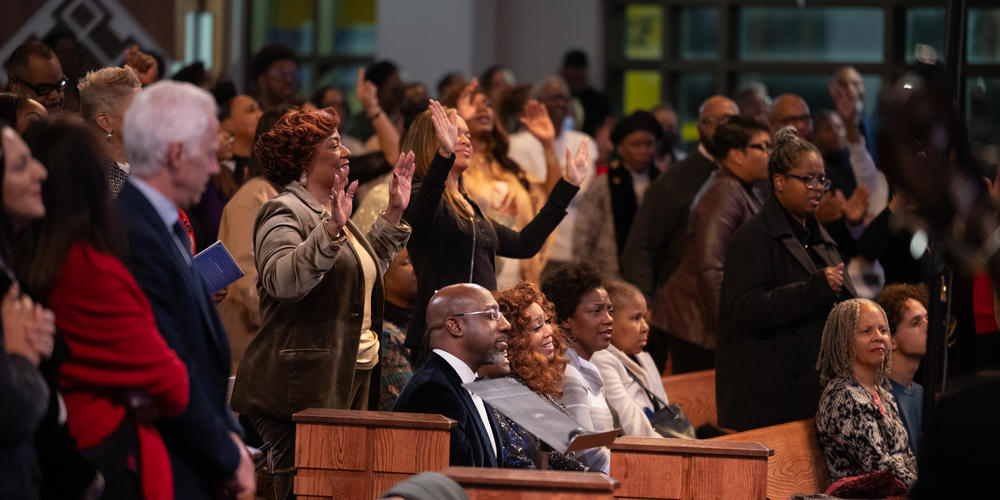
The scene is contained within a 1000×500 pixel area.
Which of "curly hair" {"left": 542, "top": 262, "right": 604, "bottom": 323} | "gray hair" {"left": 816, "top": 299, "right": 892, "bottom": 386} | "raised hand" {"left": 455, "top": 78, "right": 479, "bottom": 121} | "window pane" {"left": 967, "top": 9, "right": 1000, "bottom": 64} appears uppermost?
"window pane" {"left": 967, "top": 9, "right": 1000, "bottom": 64}

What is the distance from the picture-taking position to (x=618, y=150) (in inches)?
287

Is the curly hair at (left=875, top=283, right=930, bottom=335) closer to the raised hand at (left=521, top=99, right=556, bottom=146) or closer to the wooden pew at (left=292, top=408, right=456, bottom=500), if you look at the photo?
the raised hand at (left=521, top=99, right=556, bottom=146)

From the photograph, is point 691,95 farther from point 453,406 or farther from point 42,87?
point 453,406

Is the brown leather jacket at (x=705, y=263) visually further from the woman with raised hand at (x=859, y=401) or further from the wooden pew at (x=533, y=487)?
the wooden pew at (x=533, y=487)

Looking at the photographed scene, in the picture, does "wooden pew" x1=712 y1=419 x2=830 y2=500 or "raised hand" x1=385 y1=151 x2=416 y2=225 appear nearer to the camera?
"raised hand" x1=385 y1=151 x2=416 y2=225

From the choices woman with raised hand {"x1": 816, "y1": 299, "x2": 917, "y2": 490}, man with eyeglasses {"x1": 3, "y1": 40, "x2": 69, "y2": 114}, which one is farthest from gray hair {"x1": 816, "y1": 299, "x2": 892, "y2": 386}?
man with eyeglasses {"x1": 3, "y1": 40, "x2": 69, "y2": 114}

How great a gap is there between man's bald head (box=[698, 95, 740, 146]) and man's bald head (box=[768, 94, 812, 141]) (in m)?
0.31

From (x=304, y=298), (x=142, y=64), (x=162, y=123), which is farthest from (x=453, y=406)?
(x=142, y=64)

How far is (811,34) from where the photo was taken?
11.1 metres

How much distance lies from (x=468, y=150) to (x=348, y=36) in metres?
7.45

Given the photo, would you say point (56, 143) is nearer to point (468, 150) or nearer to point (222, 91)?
point (468, 150)

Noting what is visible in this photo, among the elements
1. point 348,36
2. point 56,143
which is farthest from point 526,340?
point 348,36

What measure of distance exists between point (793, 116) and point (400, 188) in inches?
129

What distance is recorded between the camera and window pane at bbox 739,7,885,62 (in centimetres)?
1095
